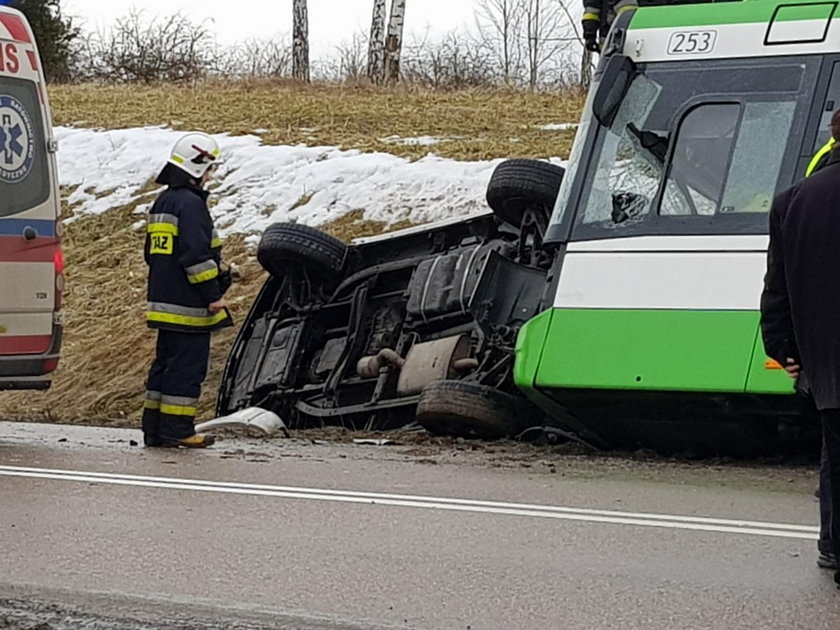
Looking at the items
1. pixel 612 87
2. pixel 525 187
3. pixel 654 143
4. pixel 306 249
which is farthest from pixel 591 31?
pixel 306 249

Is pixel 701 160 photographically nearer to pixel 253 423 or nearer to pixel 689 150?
pixel 689 150

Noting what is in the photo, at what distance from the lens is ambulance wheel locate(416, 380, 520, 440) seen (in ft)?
29.0

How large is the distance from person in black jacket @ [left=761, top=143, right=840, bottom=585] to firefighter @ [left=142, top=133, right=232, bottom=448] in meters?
4.01

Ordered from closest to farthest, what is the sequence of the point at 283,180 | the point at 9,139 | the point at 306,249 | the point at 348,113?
the point at 9,139 → the point at 306,249 → the point at 283,180 → the point at 348,113

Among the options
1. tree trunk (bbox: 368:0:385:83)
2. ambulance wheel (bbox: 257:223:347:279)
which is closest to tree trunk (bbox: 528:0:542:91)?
tree trunk (bbox: 368:0:385:83)

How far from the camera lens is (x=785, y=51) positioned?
795cm

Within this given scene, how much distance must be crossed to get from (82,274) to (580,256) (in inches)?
349

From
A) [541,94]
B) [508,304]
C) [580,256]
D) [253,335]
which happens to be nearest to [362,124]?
[541,94]

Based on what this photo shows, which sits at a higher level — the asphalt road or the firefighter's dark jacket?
the firefighter's dark jacket

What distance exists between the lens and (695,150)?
26.6ft

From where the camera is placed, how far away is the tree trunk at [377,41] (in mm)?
26453

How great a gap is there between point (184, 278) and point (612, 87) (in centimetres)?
260

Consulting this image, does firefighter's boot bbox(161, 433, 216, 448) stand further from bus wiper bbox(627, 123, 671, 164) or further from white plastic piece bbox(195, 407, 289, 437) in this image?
bus wiper bbox(627, 123, 671, 164)

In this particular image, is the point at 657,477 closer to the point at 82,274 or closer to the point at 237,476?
the point at 237,476
